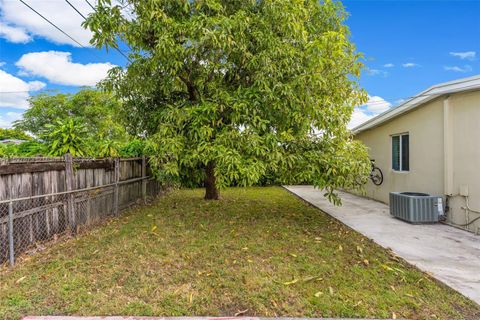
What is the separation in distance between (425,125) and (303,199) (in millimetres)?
A: 4323

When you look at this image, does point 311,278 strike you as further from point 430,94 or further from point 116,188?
point 430,94

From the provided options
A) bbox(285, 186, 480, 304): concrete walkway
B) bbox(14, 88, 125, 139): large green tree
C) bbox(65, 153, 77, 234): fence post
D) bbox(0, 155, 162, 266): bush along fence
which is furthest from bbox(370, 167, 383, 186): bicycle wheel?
bbox(14, 88, 125, 139): large green tree

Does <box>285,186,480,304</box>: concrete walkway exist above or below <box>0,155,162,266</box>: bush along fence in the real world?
below

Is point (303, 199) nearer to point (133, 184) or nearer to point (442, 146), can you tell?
point (442, 146)

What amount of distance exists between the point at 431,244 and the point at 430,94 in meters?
3.41

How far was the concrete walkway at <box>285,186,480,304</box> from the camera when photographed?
138 inches

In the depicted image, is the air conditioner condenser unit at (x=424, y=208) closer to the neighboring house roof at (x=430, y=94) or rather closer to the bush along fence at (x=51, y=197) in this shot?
the neighboring house roof at (x=430, y=94)

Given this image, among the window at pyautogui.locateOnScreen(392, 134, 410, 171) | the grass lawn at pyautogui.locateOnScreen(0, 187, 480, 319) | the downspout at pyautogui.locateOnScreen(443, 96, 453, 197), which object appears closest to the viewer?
the grass lawn at pyautogui.locateOnScreen(0, 187, 480, 319)

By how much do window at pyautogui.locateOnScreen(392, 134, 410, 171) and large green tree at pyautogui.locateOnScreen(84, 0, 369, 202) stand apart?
9.26ft

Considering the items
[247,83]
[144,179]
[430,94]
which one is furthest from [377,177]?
[144,179]

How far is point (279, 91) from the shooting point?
5164 millimetres

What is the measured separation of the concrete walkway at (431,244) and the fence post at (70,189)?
5271mm

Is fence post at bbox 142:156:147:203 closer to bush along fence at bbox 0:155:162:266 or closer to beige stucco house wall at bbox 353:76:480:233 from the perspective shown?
bush along fence at bbox 0:155:162:266

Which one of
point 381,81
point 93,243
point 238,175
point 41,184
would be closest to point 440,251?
point 238,175
